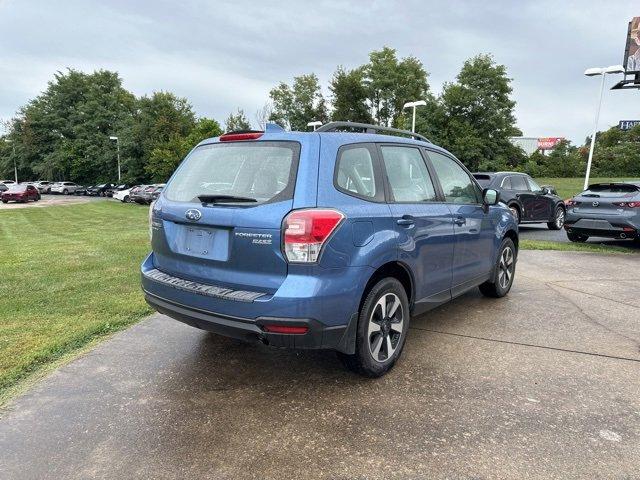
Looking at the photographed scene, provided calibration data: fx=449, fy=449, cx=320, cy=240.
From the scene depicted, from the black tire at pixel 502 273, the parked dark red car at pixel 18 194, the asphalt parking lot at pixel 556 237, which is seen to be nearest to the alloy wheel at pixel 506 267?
the black tire at pixel 502 273

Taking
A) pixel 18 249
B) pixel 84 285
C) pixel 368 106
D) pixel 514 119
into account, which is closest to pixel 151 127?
pixel 368 106

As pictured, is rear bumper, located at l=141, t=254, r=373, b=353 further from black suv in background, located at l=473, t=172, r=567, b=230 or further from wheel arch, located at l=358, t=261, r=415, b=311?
black suv in background, located at l=473, t=172, r=567, b=230

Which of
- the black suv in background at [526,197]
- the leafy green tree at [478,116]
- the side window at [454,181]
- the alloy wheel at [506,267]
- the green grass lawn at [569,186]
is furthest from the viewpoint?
the leafy green tree at [478,116]

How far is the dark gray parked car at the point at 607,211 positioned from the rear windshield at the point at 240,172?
8.65m

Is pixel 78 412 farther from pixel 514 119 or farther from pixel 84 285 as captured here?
pixel 514 119

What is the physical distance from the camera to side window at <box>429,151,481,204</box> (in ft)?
13.7

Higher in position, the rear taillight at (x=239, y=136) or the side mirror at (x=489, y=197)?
the rear taillight at (x=239, y=136)

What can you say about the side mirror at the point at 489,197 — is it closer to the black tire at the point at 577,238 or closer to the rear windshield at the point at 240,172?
the rear windshield at the point at 240,172

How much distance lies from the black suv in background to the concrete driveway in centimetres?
787

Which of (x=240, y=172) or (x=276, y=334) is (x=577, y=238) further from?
(x=276, y=334)

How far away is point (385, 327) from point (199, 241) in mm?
1483

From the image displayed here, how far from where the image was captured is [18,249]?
31.6 feet

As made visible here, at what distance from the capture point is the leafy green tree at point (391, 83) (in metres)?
50.3

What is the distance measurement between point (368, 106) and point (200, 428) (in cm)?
5269
